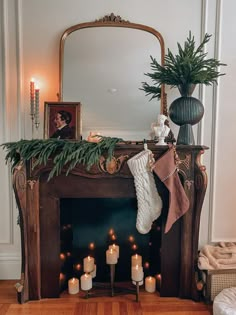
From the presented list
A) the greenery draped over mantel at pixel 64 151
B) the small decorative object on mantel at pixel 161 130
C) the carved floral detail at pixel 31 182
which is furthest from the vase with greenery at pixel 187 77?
the carved floral detail at pixel 31 182

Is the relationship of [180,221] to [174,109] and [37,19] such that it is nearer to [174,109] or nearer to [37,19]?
[174,109]

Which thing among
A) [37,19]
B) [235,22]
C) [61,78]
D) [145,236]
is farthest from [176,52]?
[145,236]

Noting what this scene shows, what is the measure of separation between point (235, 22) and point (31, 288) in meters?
2.43

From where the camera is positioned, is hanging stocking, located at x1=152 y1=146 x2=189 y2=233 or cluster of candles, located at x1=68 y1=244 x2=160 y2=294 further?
cluster of candles, located at x1=68 y1=244 x2=160 y2=294

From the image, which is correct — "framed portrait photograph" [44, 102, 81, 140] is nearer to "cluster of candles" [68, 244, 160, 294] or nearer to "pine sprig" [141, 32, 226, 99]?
"pine sprig" [141, 32, 226, 99]

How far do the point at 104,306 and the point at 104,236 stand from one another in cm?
51

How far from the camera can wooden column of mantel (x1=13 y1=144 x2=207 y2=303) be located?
1.93 meters

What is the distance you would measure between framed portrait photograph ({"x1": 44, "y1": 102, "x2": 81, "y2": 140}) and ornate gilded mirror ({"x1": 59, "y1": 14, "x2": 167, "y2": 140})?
0.29 ft

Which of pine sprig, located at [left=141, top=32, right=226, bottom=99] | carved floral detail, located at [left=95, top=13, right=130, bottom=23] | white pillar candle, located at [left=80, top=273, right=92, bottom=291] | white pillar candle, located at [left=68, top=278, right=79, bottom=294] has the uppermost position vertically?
carved floral detail, located at [left=95, top=13, right=130, bottom=23]

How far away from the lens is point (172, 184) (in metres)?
1.89

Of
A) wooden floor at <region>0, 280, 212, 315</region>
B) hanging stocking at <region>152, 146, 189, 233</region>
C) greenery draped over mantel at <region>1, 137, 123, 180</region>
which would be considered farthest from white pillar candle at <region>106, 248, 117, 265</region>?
greenery draped over mantel at <region>1, 137, 123, 180</region>

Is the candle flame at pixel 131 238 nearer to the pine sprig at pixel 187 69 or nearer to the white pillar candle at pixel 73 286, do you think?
A: the white pillar candle at pixel 73 286

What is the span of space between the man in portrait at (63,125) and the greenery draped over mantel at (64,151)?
0.89 feet

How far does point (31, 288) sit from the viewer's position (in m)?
2.01
